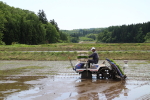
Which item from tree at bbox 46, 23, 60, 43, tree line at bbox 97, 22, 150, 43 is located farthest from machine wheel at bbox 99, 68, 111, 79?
tree line at bbox 97, 22, 150, 43

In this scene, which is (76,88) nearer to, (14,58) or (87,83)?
(87,83)

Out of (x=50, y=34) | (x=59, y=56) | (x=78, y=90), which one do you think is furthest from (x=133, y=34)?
(x=78, y=90)

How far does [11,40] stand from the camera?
81000 millimetres

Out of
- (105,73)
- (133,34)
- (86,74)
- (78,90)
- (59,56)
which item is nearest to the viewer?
(78,90)

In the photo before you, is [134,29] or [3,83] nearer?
[3,83]

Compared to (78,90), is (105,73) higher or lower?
higher

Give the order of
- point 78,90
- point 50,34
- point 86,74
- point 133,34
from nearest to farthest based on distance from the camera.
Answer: point 78,90, point 86,74, point 50,34, point 133,34

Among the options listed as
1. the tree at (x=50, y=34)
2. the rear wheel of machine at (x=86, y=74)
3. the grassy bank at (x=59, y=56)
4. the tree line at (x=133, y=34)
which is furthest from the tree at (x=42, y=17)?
the rear wheel of machine at (x=86, y=74)

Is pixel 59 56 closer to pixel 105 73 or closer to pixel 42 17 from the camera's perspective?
pixel 105 73

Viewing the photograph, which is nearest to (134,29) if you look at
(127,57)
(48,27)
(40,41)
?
(48,27)

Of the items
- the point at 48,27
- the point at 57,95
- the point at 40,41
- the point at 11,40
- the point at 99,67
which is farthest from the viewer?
the point at 48,27

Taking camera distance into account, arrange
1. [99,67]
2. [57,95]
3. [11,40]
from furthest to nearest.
A: [11,40] < [99,67] < [57,95]

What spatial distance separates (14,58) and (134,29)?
14211 centimetres

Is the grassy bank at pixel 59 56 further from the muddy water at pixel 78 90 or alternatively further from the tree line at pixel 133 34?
the tree line at pixel 133 34
